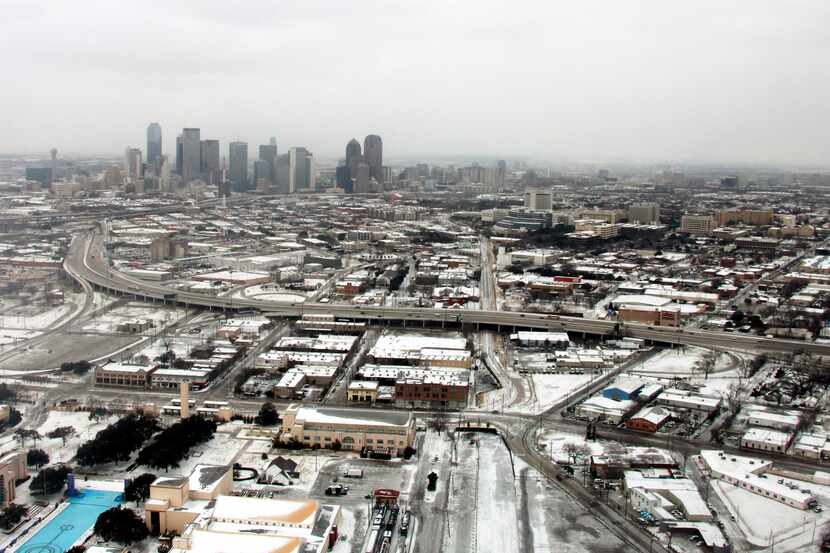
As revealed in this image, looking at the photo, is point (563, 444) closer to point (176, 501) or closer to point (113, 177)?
point (176, 501)

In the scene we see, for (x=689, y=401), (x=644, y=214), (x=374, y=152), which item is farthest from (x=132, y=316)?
(x=374, y=152)

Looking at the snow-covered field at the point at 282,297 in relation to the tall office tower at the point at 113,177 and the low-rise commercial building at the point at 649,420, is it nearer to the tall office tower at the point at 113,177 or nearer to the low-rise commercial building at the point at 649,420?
the low-rise commercial building at the point at 649,420

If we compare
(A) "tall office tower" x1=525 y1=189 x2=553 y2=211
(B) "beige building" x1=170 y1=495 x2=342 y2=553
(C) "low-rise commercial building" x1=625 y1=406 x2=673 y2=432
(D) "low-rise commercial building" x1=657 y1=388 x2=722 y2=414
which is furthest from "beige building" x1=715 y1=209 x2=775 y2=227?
(B) "beige building" x1=170 y1=495 x2=342 y2=553

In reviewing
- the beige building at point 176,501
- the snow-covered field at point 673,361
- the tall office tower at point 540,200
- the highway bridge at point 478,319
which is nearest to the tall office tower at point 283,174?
the tall office tower at point 540,200

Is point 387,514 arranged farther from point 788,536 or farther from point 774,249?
point 774,249

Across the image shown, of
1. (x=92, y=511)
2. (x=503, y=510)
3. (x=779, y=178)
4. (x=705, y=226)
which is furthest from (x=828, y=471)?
(x=779, y=178)

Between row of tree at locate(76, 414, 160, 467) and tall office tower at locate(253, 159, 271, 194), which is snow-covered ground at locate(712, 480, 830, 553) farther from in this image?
tall office tower at locate(253, 159, 271, 194)
